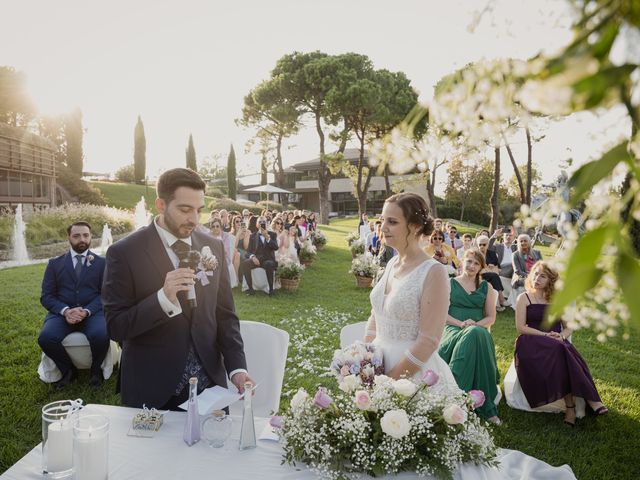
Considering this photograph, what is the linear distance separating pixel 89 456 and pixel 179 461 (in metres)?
0.41

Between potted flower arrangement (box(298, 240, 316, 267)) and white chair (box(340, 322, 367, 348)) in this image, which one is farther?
potted flower arrangement (box(298, 240, 316, 267))

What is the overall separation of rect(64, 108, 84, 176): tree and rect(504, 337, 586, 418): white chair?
43062 millimetres

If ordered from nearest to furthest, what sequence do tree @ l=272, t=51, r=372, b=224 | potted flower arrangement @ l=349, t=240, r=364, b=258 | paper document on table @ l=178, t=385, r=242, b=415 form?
paper document on table @ l=178, t=385, r=242, b=415
potted flower arrangement @ l=349, t=240, r=364, b=258
tree @ l=272, t=51, r=372, b=224

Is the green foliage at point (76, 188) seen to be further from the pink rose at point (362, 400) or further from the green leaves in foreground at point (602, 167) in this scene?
the green leaves in foreground at point (602, 167)

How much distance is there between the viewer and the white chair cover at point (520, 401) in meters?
5.30

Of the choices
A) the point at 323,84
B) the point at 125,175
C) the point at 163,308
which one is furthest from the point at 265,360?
the point at 125,175

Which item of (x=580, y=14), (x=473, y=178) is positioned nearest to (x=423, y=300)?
(x=580, y=14)

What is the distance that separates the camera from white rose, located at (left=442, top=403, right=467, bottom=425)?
2.03 metres

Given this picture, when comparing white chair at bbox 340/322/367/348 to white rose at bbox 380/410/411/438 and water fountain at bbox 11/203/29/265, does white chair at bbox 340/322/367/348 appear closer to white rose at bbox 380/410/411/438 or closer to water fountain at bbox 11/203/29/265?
white rose at bbox 380/410/411/438

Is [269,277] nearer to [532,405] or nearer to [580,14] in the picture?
[532,405]

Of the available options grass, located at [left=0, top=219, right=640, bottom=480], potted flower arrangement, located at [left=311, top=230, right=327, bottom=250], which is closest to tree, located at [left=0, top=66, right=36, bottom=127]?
potted flower arrangement, located at [left=311, top=230, right=327, bottom=250]

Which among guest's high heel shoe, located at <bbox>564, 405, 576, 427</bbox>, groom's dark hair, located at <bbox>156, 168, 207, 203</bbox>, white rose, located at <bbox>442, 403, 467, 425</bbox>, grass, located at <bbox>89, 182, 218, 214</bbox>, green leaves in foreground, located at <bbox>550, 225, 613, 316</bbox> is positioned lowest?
guest's high heel shoe, located at <bbox>564, 405, 576, 427</bbox>

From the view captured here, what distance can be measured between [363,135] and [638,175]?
34.9m

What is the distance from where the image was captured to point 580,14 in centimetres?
60
